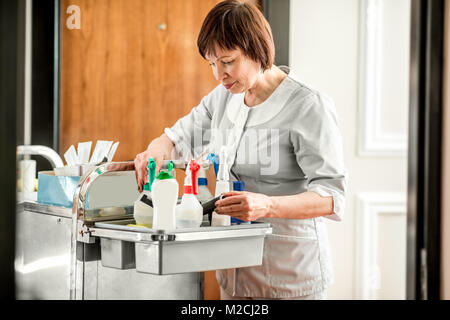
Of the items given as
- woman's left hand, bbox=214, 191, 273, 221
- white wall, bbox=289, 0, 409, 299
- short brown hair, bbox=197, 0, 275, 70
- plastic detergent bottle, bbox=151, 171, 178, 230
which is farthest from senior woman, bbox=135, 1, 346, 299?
white wall, bbox=289, 0, 409, 299

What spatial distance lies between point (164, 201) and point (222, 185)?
229 mm

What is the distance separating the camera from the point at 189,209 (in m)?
1.19

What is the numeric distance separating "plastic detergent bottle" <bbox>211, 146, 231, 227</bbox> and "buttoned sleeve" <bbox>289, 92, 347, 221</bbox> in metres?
0.20

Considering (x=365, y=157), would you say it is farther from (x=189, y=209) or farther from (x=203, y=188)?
(x=189, y=209)

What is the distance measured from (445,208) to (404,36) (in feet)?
3.59

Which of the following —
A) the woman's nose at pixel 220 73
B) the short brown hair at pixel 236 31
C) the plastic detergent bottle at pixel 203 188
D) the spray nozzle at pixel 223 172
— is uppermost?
the short brown hair at pixel 236 31

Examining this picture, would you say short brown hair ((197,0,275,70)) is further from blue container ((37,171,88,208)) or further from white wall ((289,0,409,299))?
white wall ((289,0,409,299))

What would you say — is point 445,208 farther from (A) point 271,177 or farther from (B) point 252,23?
(B) point 252,23

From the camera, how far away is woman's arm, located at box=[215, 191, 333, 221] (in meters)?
1.22

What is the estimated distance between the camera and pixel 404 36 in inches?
91.5

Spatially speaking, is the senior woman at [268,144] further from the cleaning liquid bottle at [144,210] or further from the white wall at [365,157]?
the white wall at [365,157]

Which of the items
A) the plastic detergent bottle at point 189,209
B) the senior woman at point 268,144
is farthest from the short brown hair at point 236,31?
the plastic detergent bottle at point 189,209

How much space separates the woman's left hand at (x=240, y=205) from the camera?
1.22 meters
